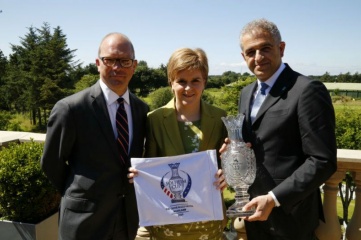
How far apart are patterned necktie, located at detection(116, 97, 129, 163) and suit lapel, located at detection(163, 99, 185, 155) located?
0.38 meters

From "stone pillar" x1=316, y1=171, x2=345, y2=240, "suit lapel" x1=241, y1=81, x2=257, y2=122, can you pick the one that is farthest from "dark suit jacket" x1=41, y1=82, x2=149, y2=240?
"stone pillar" x1=316, y1=171, x2=345, y2=240

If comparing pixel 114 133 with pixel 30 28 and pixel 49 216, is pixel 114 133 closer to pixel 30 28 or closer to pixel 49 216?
pixel 49 216

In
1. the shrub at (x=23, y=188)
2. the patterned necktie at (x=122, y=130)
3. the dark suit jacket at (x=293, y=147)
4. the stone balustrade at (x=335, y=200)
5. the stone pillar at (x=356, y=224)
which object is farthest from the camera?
the shrub at (x=23, y=188)

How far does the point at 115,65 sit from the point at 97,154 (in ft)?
2.64

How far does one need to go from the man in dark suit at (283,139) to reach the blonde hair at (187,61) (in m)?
0.39

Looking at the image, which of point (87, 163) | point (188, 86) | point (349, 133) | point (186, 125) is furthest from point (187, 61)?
point (349, 133)

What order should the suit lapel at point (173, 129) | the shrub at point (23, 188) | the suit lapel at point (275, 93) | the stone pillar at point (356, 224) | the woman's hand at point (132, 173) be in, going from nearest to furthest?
1. the suit lapel at point (275, 93)
2. the woman's hand at point (132, 173)
3. the suit lapel at point (173, 129)
4. the stone pillar at point (356, 224)
5. the shrub at point (23, 188)

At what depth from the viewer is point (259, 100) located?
112 inches

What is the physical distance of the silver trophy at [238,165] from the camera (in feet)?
8.50

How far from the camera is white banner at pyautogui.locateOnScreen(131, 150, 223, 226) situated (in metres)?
2.81

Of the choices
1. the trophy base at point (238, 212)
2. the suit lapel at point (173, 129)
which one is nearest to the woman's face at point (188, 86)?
the suit lapel at point (173, 129)

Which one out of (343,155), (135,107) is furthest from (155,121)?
(343,155)

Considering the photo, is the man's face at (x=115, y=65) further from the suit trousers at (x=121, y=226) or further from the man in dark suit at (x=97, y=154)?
the suit trousers at (x=121, y=226)

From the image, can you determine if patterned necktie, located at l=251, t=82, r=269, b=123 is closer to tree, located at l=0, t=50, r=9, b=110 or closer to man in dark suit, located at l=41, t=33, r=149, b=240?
man in dark suit, located at l=41, t=33, r=149, b=240
